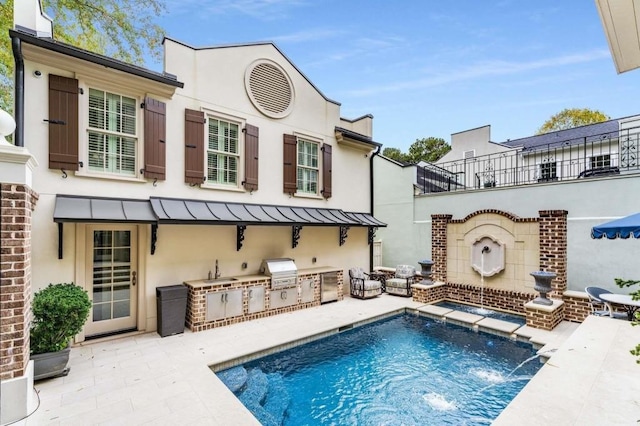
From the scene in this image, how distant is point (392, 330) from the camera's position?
23.0 feet

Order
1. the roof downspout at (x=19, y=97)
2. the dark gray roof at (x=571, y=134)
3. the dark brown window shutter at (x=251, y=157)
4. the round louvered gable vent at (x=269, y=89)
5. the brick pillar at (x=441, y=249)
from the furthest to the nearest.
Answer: the dark gray roof at (x=571, y=134)
the brick pillar at (x=441, y=249)
the round louvered gable vent at (x=269, y=89)
the dark brown window shutter at (x=251, y=157)
the roof downspout at (x=19, y=97)

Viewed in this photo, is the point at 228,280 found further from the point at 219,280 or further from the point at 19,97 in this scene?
the point at 19,97

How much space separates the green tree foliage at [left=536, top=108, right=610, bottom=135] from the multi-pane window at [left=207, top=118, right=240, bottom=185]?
26.1 m

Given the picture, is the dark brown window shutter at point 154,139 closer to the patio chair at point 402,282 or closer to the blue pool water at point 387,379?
the blue pool water at point 387,379

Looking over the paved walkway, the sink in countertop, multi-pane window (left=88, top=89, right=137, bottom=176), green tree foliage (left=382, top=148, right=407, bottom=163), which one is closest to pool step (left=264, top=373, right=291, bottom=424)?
the paved walkway

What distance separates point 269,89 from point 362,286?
6.42 metres

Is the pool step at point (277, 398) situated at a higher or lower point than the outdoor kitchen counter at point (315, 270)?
lower

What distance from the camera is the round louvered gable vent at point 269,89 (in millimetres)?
7891

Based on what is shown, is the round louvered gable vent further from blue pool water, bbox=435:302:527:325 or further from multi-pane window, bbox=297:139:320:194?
blue pool water, bbox=435:302:527:325

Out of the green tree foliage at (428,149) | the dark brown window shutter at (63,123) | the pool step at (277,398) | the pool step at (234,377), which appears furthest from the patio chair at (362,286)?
the green tree foliage at (428,149)

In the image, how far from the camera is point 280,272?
7609mm

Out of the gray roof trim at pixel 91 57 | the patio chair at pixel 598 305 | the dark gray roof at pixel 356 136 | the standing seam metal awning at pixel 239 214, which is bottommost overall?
the patio chair at pixel 598 305

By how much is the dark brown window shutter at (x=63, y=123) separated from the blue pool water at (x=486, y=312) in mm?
9480

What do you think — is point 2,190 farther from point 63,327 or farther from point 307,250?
point 307,250
